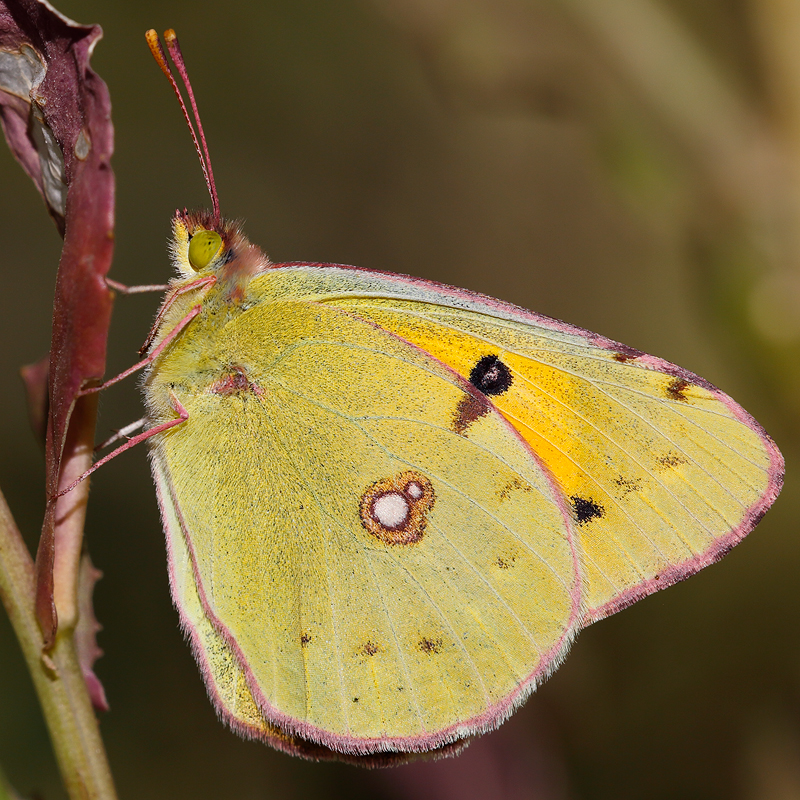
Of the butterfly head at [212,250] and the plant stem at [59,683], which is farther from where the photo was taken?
the butterfly head at [212,250]

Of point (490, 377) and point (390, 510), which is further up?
point (490, 377)

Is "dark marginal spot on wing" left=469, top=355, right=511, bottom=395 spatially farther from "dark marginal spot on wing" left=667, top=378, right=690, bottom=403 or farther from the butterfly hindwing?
"dark marginal spot on wing" left=667, top=378, right=690, bottom=403

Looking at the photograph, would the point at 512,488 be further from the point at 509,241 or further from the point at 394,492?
the point at 509,241

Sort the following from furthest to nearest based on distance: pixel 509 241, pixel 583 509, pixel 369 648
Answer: pixel 509 241 → pixel 583 509 → pixel 369 648

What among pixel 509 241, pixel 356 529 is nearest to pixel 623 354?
pixel 356 529

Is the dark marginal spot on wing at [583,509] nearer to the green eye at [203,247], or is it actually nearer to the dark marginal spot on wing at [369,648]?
the dark marginal spot on wing at [369,648]

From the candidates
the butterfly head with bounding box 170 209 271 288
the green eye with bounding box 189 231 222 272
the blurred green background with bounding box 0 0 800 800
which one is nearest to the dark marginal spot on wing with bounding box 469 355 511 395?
the butterfly head with bounding box 170 209 271 288

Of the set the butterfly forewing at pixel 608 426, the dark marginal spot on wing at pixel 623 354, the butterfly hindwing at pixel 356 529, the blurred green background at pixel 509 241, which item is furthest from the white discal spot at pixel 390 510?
the blurred green background at pixel 509 241
